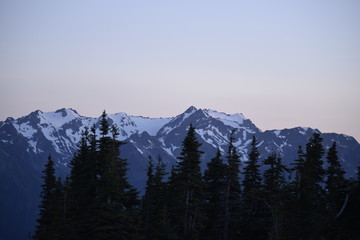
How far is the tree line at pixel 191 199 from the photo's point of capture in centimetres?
4528

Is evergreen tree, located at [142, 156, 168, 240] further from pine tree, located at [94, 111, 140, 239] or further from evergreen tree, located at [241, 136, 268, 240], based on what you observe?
evergreen tree, located at [241, 136, 268, 240]

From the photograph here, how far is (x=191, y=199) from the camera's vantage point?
51.9 metres

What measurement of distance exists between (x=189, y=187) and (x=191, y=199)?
1435 mm

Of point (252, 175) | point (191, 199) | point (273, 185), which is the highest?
point (252, 175)

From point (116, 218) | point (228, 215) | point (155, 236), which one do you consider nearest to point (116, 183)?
point (116, 218)

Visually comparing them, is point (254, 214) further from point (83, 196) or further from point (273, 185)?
point (83, 196)

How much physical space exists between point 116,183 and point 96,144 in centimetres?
849

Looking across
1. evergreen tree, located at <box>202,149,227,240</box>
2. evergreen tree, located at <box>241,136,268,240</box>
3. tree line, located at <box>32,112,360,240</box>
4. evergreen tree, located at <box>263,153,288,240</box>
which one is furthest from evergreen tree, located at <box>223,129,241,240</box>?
evergreen tree, located at <box>263,153,288,240</box>

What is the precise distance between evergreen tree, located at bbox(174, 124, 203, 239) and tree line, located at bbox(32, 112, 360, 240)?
11 cm

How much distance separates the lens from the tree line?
→ 4528cm

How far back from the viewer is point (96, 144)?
5134 cm

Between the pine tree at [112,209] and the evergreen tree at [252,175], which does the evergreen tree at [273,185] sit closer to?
the evergreen tree at [252,175]

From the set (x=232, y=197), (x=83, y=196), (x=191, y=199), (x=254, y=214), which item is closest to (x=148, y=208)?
(x=191, y=199)

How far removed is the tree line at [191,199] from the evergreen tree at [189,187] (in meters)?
0.11
